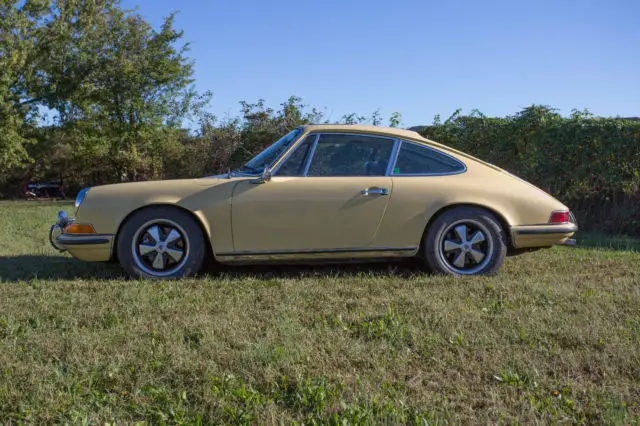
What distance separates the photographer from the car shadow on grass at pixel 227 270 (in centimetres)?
462

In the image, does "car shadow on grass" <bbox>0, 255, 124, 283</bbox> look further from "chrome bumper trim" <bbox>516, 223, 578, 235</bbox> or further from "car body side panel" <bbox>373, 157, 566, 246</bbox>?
"chrome bumper trim" <bbox>516, 223, 578, 235</bbox>

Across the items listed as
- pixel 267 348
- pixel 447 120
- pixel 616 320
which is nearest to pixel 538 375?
pixel 616 320

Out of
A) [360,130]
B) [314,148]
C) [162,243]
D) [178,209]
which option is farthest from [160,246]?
[360,130]

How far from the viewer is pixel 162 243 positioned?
4430 mm

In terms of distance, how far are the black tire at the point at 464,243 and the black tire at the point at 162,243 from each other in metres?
1.97

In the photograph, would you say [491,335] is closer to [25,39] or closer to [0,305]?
[0,305]

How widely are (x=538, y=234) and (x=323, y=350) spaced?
2.69m

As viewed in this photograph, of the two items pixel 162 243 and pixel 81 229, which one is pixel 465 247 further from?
pixel 81 229

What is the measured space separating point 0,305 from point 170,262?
1265mm

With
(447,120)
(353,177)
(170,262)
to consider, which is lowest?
(170,262)

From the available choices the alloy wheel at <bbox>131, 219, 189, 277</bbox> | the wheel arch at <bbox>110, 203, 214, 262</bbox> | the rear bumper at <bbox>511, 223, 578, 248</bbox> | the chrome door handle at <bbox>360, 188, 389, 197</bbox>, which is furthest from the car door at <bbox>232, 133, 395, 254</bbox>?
the rear bumper at <bbox>511, 223, 578, 248</bbox>

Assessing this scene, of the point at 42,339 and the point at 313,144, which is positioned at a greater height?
the point at 313,144

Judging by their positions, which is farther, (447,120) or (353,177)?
(447,120)

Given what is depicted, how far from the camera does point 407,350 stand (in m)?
2.74
